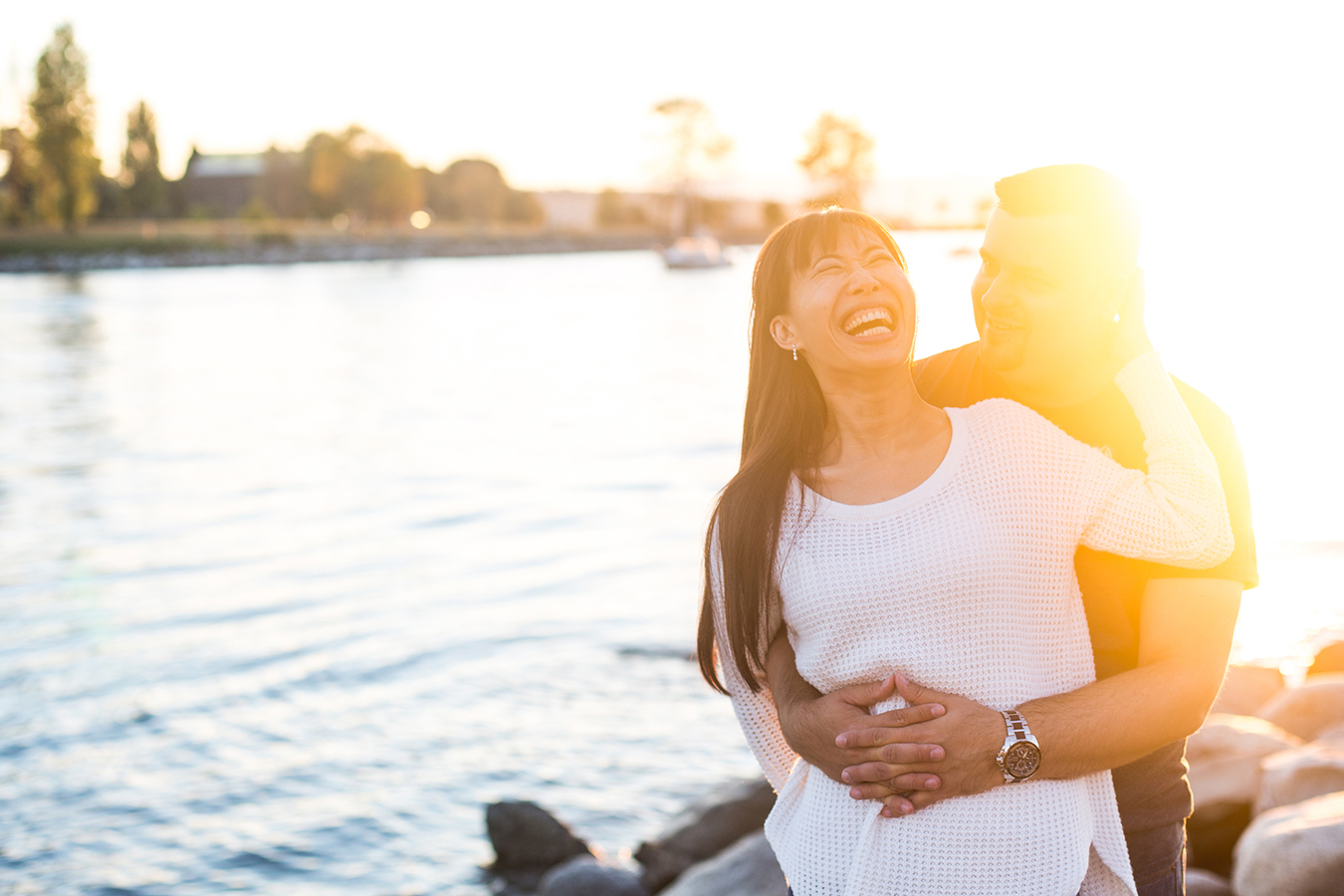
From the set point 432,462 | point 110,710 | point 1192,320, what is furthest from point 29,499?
point 1192,320

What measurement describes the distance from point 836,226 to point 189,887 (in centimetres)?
518

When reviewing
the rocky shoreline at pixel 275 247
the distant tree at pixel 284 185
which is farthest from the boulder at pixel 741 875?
the distant tree at pixel 284 185

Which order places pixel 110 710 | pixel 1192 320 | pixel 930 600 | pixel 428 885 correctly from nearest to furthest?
pixel 930 600
pixel 428 885
pixel 110 710
pixel 1192 320

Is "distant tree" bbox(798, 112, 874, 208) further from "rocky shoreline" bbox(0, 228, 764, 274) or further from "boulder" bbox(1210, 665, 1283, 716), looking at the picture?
"boulder" bbox(1210, 665, 1283, 716)

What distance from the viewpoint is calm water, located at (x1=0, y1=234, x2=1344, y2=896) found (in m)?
6.50

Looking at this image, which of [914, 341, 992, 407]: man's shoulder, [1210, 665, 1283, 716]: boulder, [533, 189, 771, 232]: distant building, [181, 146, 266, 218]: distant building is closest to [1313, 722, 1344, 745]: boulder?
[1210, 665, 1283, 716]: boulder

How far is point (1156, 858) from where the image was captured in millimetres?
2232

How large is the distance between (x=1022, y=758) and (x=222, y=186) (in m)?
111

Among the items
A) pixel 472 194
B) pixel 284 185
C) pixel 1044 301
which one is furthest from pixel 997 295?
pixel 472 194

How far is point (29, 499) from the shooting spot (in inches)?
605

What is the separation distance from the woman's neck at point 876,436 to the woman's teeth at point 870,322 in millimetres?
84

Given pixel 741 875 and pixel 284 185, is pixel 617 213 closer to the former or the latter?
pixel 284 185

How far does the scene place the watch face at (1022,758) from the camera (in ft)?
6.42

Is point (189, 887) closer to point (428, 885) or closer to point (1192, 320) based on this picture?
point (428, 885)
